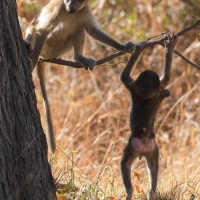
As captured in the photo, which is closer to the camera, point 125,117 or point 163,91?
point 163,91

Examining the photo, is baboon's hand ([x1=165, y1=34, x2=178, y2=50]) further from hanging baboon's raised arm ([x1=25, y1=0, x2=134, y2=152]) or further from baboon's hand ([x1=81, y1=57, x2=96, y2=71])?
baboon's hand ([x1=81, y1=57, x2=96, y2=71])

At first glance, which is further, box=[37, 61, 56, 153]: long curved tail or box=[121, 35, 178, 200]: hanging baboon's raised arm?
box=[37, 61, 56, 153]: long curved tail

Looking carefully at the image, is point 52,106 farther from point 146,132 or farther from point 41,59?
point 146,132

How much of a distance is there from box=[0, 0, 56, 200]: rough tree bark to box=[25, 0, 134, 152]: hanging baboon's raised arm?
1.64 meters

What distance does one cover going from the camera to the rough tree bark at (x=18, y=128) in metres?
3.61

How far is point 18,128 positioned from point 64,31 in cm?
219

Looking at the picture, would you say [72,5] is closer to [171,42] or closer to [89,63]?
[89,63]

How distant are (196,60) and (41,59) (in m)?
4.65

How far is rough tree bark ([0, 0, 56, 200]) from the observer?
11.8 feet

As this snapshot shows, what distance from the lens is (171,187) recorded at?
463 centimetres

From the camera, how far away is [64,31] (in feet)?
18.9

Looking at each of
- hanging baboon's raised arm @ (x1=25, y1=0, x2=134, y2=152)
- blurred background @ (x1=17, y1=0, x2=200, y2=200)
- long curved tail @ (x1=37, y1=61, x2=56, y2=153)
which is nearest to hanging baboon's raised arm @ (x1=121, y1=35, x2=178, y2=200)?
long curved tail @ (x1=37, y1=61, x2=56, y2=153)

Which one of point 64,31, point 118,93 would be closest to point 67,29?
point 64,31

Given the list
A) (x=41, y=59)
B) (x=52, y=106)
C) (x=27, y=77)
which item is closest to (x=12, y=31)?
(x=27, y=77)
